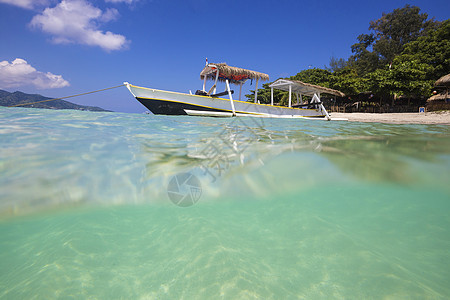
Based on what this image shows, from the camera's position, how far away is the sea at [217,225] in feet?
3.75

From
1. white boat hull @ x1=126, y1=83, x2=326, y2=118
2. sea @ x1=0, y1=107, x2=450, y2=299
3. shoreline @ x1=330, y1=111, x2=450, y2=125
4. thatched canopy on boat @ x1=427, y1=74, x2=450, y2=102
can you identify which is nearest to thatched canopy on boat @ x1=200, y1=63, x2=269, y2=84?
white boat hull @ x1=126, y1=83, x2=326, y2=118

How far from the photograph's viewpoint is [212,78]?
44.8 ft

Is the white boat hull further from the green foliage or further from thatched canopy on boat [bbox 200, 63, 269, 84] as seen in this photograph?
the green foliage

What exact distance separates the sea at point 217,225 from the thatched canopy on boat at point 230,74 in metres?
10.6

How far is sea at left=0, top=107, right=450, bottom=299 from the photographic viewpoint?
1142 mm

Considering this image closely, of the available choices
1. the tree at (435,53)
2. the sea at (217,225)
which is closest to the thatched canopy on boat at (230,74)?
the sea at (217,225)

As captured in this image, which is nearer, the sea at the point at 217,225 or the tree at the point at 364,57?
the sea at the point at 217,225

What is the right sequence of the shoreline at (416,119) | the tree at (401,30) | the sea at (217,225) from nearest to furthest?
the sea at (217,225)
the shoreline at (416,119)
the tree at (401,30)

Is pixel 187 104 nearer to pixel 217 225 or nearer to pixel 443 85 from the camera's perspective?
pixel 217 225

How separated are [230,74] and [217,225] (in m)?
12.5

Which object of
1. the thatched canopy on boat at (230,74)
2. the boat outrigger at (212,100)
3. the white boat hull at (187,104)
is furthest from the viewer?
the thatched canopy on boat at (230,74)

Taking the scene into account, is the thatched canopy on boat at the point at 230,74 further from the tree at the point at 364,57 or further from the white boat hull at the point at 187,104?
the tree at the point at 364,57

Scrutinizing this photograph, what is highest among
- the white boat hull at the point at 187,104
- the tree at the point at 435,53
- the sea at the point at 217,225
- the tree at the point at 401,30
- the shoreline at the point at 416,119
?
the tree at the point at 401,30

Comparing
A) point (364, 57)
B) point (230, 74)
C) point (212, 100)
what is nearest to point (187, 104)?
point (212, 100)
